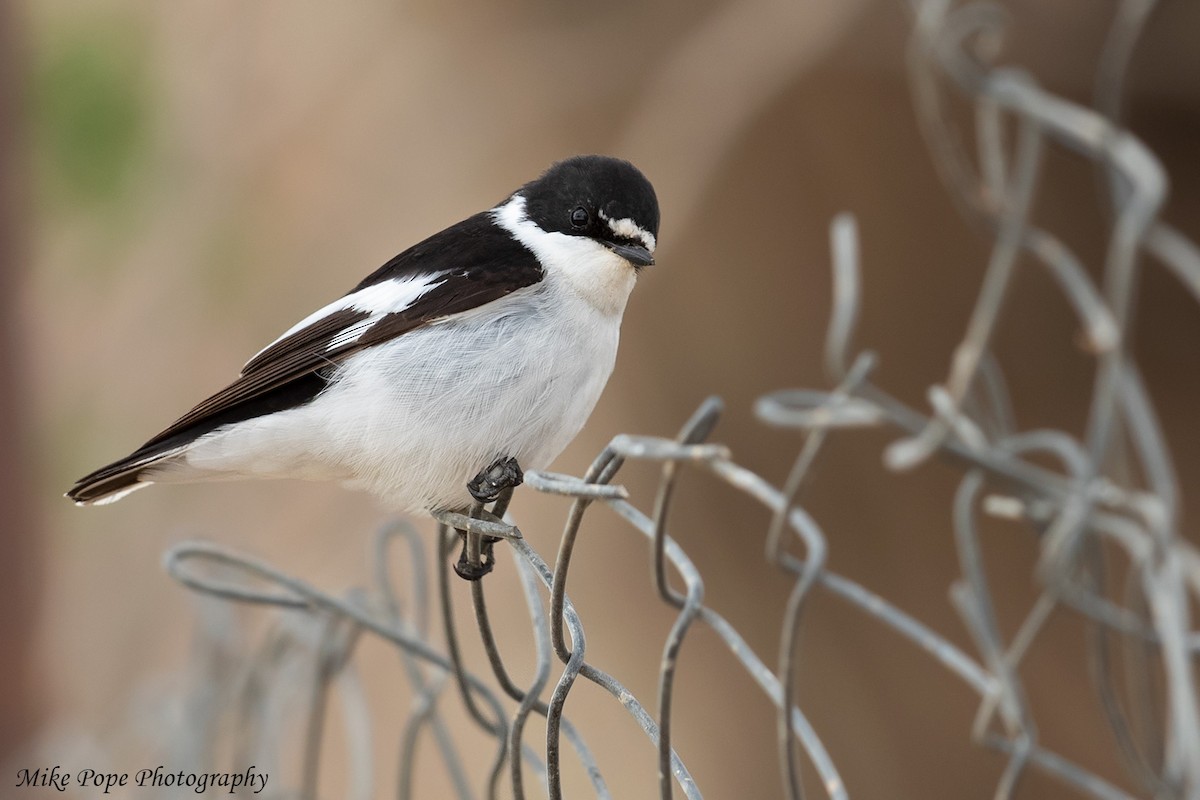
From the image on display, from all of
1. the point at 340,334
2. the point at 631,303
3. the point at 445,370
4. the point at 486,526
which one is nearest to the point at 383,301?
the point at 340,334

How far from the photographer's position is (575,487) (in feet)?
3.18

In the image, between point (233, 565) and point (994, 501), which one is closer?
point (994, 501)

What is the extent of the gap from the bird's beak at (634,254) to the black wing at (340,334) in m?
0.13

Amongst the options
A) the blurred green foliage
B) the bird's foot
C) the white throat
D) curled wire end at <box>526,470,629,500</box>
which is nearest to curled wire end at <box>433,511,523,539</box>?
curled wire end at <box>526,470,629,500</box>

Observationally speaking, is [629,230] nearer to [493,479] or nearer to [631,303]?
[493,479]

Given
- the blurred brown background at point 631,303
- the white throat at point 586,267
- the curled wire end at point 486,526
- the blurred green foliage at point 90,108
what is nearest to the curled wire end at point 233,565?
the curled wire end at point 486,526

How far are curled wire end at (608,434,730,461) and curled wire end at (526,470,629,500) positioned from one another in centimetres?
3

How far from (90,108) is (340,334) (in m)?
3.19

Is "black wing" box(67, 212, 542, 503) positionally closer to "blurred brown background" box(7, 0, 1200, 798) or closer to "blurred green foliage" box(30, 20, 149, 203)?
"blurred brown background" box(7, 0, 1200, 798)

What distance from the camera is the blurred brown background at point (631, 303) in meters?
3.66

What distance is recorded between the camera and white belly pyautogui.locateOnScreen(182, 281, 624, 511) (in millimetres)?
1800

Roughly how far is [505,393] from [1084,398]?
2.28 m

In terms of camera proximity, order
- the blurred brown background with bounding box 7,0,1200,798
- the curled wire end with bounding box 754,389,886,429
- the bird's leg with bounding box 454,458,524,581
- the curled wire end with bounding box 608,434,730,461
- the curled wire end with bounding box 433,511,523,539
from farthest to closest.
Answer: the blurred brown background with bounding box 7,0,1200,798
the bird's leg with bounding box 454,458,524,581
the curled wire end with bounding box 433,511,523,539
the curled wire end with bounding box 754,389,886,429
the curled wire end with bounding box 608,434,730,461

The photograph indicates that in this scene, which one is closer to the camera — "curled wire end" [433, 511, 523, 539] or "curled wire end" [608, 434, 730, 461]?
"curled wire end" [608, 434, 730, 461]
